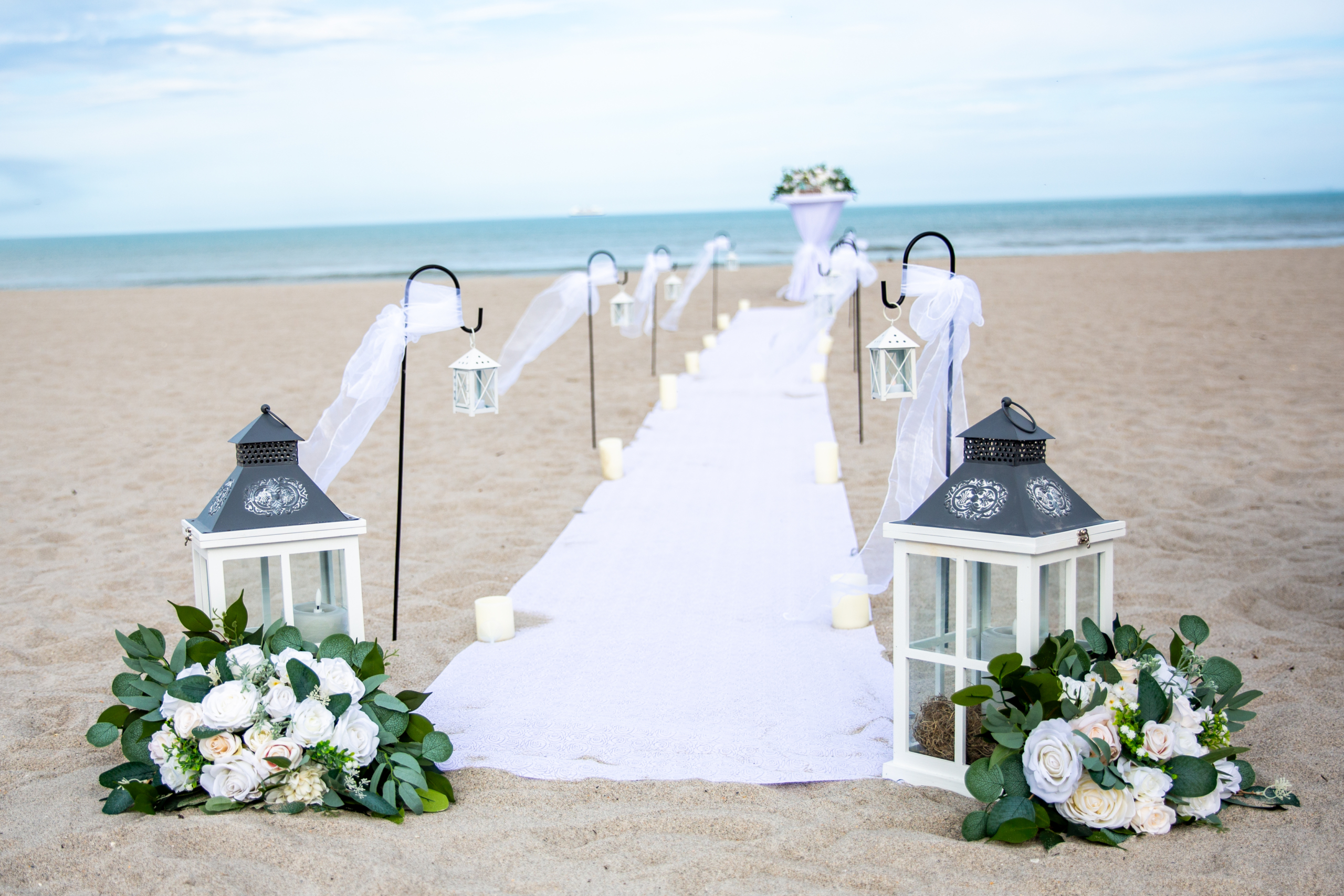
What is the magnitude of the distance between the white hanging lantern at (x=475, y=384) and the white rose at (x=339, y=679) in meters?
1.48

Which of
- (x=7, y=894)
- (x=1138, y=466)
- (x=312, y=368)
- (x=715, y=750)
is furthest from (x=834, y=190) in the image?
(x=7, y=894)

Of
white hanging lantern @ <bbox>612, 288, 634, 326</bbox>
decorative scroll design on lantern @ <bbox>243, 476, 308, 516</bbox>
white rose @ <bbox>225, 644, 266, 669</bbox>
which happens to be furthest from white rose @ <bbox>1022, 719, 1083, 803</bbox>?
white hanging lantern @ <bbox>612, 288, 634, 326</bbox>

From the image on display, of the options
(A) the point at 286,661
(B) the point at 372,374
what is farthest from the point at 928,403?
(A) the point at 286,661

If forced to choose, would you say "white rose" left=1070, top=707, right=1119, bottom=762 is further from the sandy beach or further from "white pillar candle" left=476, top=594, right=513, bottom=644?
"white pillar candle" left=476, top=594, right=513, bottom=644

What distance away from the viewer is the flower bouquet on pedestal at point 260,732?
8.17ft

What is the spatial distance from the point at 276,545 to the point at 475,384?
4.13ft

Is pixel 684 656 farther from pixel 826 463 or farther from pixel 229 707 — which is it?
pixel 826 463

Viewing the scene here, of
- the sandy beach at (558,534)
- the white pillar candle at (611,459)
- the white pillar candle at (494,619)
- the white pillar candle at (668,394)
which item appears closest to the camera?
the sandy beach at (558,534)

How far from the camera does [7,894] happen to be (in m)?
2.16

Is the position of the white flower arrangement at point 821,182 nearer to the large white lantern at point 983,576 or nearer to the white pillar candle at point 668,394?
the white pillar candle at point 668,394

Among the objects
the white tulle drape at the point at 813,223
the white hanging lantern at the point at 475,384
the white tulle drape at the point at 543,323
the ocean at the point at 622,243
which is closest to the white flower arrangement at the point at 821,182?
the white tulle drape at the point at 813,223

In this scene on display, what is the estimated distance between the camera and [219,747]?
248 cm

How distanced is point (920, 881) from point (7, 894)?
6.20 ft

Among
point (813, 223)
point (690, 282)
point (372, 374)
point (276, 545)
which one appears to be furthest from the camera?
point (813, 223)
